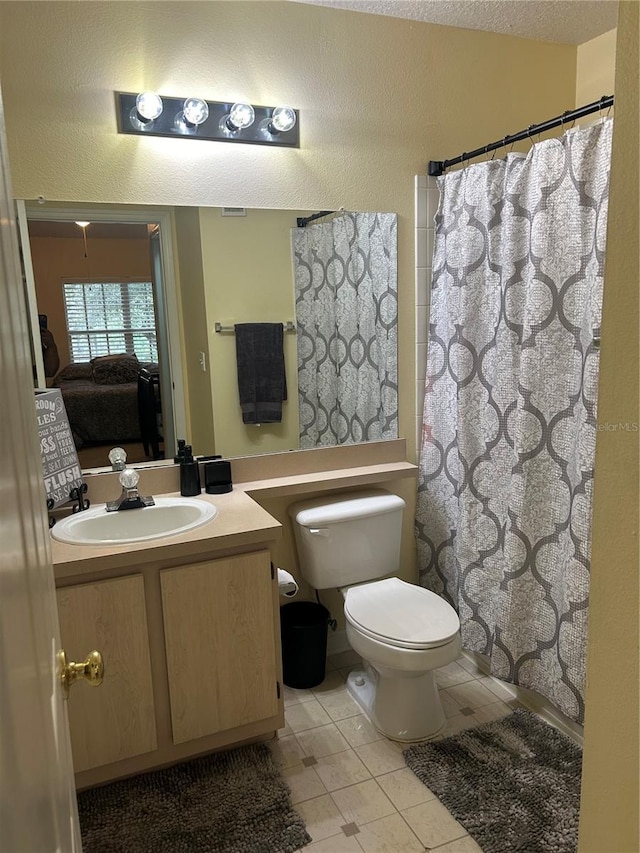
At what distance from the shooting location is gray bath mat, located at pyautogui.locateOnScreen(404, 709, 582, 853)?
5.52 feet

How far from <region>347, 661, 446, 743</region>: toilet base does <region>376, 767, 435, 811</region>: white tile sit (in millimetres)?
153

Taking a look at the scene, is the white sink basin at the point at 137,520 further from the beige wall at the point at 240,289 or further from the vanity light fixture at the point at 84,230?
the vanity light fixture at the point at 84,230

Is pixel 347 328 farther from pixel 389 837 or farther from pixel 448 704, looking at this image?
pixel 389 837

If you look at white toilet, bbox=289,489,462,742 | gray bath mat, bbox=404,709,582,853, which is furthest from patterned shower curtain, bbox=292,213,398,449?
gray bath mat, bbox=404,709,582,853

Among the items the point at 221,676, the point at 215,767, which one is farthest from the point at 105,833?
the point at 221,676

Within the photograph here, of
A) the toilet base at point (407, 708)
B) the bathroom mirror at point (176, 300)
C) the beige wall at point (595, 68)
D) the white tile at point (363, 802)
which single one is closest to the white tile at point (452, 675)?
the toilet base at point (407, 708)

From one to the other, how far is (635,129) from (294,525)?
1969 mm

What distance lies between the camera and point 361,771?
1.96 meters

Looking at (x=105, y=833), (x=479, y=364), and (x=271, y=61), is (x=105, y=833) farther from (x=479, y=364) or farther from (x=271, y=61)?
(x=271, y=61)

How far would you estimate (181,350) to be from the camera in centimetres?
224

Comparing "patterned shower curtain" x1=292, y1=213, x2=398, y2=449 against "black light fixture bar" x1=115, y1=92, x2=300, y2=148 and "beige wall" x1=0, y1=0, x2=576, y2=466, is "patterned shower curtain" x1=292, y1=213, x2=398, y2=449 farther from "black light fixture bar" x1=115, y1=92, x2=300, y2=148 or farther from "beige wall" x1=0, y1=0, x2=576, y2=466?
"black light fixture bar" x1=115, y1=92, x2=300, y2=148

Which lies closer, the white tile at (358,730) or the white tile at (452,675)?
the white tile at (358,730)

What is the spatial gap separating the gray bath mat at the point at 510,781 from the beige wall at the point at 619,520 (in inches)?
44.8

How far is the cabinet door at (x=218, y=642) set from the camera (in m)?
1.82
